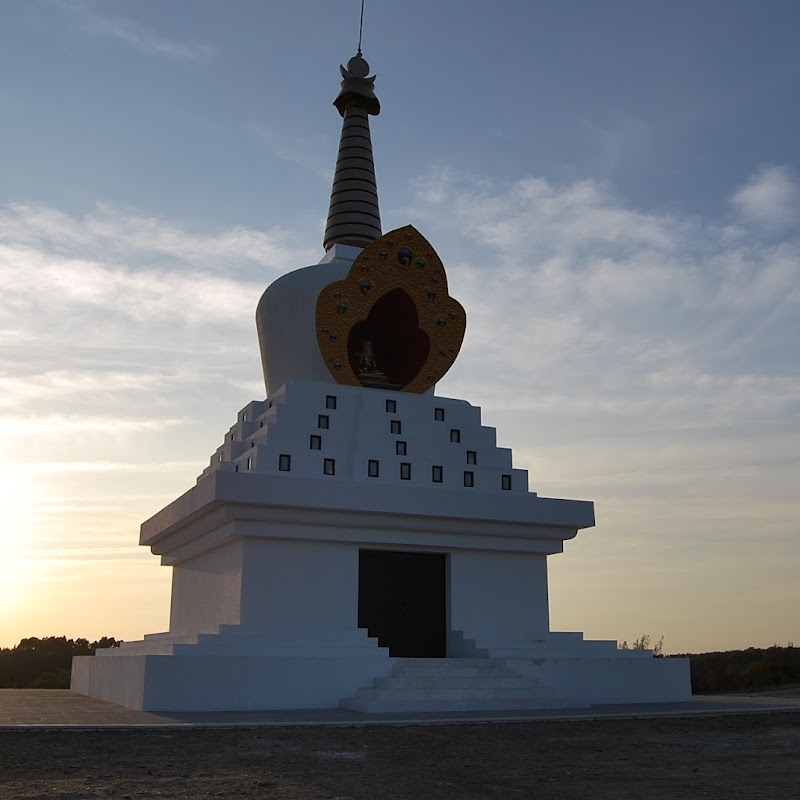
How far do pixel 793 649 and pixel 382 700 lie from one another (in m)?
14.4

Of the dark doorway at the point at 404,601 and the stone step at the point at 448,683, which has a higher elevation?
the dark doorway at the point at 404,601

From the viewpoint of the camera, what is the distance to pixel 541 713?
41.1ft

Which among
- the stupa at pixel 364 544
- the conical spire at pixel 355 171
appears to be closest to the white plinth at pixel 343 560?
the stupa at pixel 364 544

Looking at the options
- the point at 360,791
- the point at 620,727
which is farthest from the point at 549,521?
the point at 360,791

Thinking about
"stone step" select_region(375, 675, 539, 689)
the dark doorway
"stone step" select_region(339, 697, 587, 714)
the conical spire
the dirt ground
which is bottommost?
the dirt ground

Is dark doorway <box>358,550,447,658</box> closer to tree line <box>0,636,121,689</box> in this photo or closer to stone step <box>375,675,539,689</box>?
stone step <box>375,675,539,689</box>

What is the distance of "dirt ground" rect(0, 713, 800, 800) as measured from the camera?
264 inches

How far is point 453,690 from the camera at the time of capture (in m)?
13.4

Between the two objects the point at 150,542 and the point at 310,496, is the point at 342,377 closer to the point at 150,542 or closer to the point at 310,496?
the point at 310,496

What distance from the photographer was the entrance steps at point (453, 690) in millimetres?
12711

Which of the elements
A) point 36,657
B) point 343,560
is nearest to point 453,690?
point 343,560

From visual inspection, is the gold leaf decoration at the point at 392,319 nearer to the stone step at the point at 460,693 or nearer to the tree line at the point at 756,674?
the stone step at the point at 460,693

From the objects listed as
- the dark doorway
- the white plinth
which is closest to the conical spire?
the white plinth

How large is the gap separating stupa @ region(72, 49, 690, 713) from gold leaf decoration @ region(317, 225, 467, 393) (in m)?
0.04
